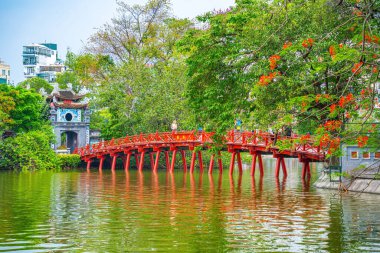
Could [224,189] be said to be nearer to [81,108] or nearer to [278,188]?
[278,188]

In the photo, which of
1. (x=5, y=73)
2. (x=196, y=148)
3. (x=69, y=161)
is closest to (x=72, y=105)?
(x=69, y=161)

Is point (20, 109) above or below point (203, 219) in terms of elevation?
above

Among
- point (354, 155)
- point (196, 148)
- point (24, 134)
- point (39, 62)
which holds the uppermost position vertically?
point (39, 62)

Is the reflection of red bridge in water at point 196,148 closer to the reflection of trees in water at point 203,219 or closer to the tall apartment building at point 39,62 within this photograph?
the reflection of trees in water at point 203,219

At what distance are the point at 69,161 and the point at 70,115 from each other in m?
8.84

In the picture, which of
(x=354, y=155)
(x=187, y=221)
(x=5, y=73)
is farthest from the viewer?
(x=5, y=73)

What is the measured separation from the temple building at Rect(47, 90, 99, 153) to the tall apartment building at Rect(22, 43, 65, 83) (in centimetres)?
8949

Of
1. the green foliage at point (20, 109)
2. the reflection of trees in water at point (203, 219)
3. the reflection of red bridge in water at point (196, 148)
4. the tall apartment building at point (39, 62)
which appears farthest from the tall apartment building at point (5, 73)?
the reflection of trees in water at point (203, 219)

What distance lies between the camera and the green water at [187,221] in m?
16.5

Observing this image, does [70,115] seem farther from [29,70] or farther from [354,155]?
[29,70]

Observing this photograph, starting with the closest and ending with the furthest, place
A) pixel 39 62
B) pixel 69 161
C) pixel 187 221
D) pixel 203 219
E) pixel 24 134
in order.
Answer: pixel 187 221 → pixel 203 219 → pixel 24 134 → pixel 69 161 → pixel 39 62

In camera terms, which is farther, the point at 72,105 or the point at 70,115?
the point at 70,115

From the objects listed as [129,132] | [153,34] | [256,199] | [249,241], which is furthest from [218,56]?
[153,34]

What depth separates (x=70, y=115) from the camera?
68000 millimetres
